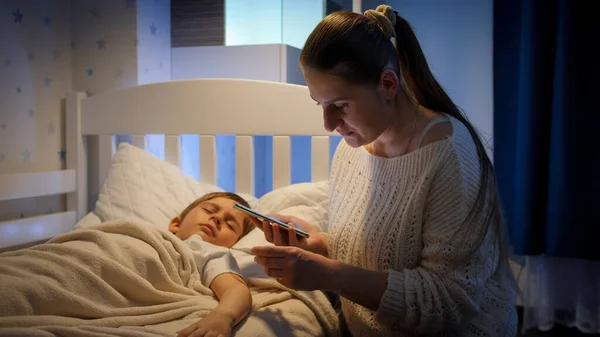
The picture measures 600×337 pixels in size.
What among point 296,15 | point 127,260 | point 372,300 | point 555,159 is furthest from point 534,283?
point 127,260

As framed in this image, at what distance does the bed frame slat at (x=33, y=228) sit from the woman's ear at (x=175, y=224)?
43cm

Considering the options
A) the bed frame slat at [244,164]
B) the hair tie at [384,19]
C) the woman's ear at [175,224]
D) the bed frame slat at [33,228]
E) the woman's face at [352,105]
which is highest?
the hair tie at [384,19]

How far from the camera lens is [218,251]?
4.20ft

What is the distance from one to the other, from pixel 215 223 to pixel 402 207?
1.79ft

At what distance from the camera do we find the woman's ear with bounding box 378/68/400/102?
107cm

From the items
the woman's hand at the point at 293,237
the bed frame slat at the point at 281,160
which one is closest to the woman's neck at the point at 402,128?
the woman's hand at the point at 293,237

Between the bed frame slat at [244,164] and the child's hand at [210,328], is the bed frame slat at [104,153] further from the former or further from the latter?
the child's hand at [210,328]

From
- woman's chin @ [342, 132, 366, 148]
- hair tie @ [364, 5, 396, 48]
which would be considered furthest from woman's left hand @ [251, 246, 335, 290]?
hair tie @ [364, 5, 396, 48]

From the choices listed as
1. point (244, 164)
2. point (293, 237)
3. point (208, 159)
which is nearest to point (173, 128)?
point (208, 159)

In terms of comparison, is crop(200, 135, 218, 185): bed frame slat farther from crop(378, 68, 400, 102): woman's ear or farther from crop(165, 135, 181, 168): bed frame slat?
crop(378, 68, 400, 102): woman's ear

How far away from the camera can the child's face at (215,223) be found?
4.76ft

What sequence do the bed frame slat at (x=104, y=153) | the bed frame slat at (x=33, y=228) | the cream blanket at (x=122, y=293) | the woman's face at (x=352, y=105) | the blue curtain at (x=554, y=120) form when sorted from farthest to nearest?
the blue curtain at (x=554, y=120)
the bed frame slat at (x=104, y=153)
the bed frame slat at (x=33, y=228)
the woman's face at (x=352, y=105)
the cream blanket at (x=122, y=293)

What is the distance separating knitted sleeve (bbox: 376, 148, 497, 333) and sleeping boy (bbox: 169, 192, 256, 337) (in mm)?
256

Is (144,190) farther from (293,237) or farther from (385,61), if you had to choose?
(385,61)
